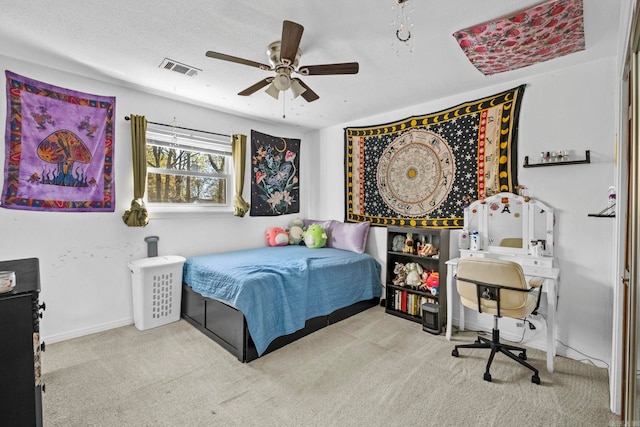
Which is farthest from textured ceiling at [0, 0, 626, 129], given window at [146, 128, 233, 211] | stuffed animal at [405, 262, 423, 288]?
stuffed animal at [405, 262, 423, 288]

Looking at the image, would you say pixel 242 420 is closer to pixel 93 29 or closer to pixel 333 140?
pixel 93 29

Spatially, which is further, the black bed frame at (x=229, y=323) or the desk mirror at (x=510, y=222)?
the desk mirror at (x=510, y=222)

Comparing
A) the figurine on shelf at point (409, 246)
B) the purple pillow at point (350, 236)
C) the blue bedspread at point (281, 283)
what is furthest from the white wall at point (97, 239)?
the figurine on shelf at point (409, 246)

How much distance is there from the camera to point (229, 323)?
252 centimetres

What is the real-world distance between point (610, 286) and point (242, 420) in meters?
2.90

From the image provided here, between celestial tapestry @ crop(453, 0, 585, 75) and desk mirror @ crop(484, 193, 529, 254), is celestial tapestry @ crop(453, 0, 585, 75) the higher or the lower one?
the higher one

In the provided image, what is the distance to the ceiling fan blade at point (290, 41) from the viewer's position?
67.1 inches

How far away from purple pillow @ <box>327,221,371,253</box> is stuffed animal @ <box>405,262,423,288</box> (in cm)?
67

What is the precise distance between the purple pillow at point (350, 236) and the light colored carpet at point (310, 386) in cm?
132

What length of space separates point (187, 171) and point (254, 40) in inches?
77.7

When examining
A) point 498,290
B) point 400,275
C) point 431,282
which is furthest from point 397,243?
point 498,290

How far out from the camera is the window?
3.35m

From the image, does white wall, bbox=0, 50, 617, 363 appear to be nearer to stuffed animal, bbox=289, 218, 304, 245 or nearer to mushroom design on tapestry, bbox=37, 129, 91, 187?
mushroom design on tapestry, bbox=37, 129, 91, 187

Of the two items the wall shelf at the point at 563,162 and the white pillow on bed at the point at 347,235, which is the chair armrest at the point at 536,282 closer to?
the wall shelf at the point at 563,162
